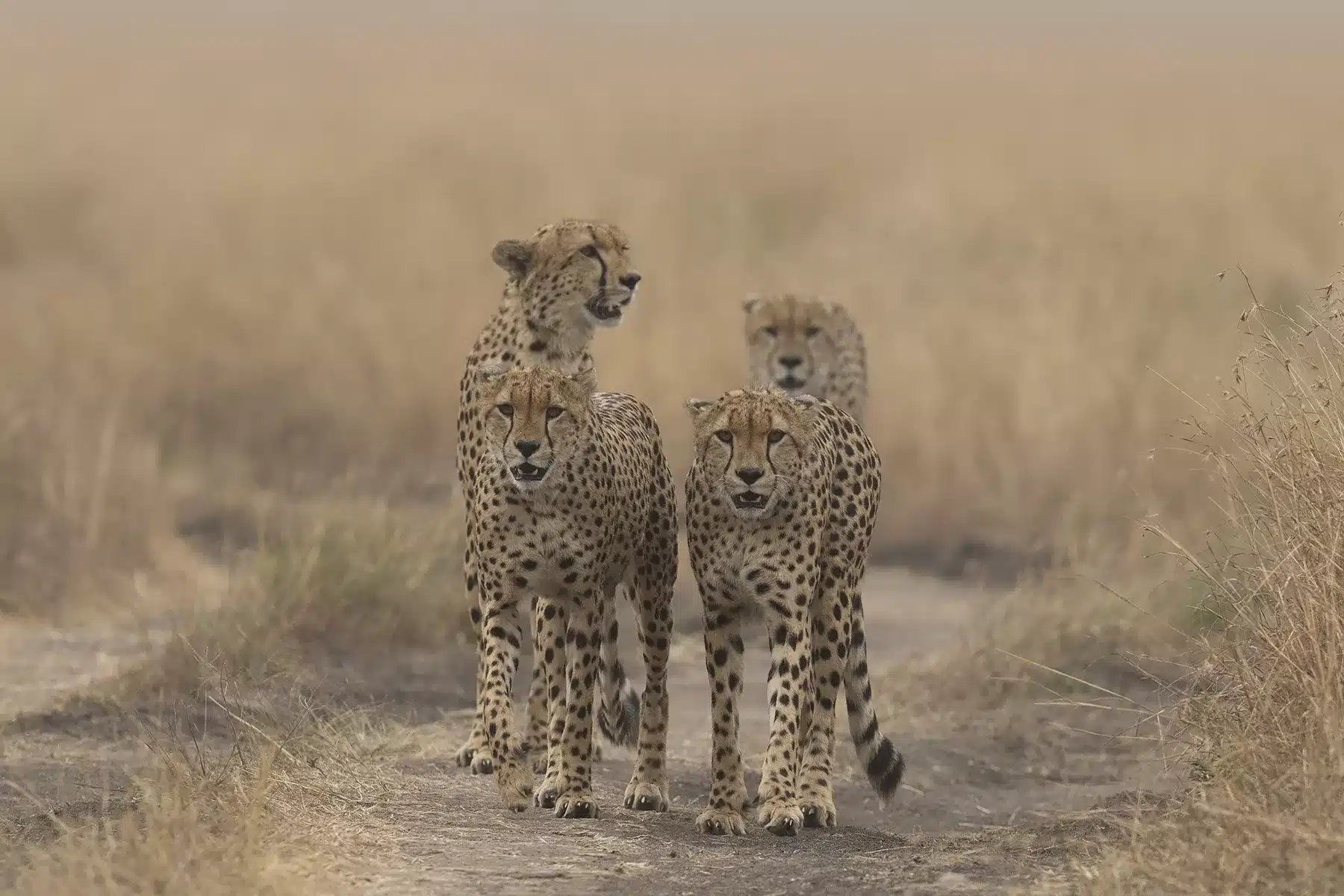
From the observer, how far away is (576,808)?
19.0 ft

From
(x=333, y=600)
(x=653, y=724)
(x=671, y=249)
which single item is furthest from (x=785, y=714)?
(x=671, y=249)

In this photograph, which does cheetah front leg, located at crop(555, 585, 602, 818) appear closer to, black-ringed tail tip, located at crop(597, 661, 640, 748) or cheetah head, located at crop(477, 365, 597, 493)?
cheetah head, located at crop(477, 365, 597, 493)

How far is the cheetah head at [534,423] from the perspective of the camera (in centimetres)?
575

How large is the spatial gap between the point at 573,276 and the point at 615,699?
3.71ft

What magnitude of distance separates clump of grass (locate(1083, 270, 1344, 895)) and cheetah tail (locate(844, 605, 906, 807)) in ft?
2.55

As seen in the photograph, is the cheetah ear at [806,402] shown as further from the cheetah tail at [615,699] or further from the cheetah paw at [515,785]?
the cheetah paw at [515,785]

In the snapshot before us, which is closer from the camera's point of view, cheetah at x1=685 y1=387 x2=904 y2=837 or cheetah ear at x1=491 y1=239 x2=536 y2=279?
cheetah at x1=685 y1=387 x2=904 y2=837

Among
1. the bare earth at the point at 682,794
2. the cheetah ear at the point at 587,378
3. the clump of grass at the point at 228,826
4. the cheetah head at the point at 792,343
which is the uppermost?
the cheetah head at the point at 792,343

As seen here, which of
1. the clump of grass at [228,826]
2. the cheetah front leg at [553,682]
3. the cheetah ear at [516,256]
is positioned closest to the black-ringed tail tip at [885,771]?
the cheetah front leg at [553,682]

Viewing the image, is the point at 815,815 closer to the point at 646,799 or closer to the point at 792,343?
the point at 646,799

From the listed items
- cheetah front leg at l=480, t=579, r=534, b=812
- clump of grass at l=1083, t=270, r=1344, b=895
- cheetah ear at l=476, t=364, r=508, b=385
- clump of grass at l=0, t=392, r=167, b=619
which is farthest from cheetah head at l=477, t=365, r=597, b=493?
clump of grass at l=0, t=392, r=167, b=619

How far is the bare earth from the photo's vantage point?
520cm

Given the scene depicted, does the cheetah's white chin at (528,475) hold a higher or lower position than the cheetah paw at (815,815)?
higher

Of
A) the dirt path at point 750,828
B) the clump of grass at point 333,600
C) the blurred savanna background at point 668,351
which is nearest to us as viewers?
the dirt path at point 750,828
